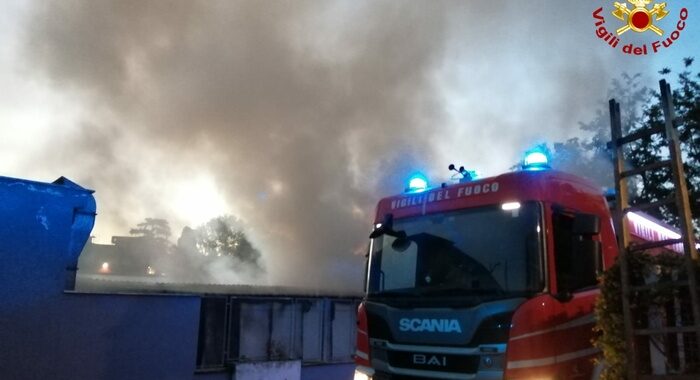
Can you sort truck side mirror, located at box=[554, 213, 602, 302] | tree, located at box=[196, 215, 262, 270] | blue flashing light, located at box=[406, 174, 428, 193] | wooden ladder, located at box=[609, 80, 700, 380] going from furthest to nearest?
tree, located at box=[196, 215, 262, 270]
blue flashing light, located at box=[406, 174, 428, 193]
truck side mirror, located at box=[554, 213, 602, 302]
wooden ladder, located at box=[609, 80, 700, 380]

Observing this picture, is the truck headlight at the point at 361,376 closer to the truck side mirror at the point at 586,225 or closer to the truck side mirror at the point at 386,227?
the truck side mirror at the point at 386,227

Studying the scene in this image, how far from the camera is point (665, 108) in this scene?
3.37 m

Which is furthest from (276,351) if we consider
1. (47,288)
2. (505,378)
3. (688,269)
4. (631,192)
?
(631,192)

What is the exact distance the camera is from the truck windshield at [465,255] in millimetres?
3791

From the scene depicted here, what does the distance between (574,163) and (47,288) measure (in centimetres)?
1556

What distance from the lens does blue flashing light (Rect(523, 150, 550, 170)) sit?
175 inches

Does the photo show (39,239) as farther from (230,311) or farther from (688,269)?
(688,269)

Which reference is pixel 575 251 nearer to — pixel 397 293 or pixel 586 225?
pixel 586 225

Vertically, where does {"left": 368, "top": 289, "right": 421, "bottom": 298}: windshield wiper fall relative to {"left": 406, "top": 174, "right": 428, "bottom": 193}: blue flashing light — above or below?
below

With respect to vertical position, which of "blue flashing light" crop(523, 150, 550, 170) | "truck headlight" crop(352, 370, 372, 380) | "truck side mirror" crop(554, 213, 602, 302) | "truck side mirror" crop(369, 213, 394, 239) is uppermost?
"blue flashing light" crop(523, 150, 550, 170)

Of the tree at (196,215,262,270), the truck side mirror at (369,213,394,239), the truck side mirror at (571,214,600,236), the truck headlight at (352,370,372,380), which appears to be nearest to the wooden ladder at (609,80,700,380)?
the truck side mirror at (571,214,600,236)

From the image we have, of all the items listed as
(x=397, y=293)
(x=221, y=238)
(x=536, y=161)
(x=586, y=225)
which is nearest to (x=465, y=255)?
(x=397, y=293)

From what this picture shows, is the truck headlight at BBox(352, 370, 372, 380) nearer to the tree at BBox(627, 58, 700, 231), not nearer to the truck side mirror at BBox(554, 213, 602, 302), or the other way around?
the truck side mirror at BBox(554, 213, 602, 302)

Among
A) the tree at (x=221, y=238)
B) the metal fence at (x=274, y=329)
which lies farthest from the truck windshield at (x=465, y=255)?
the tree at (x=221, y=238)
